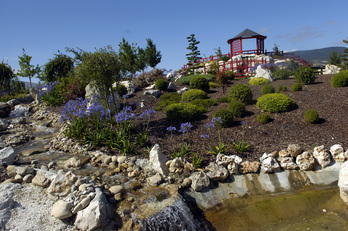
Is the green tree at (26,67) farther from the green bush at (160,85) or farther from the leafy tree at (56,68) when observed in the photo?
the green bush at (160,85)

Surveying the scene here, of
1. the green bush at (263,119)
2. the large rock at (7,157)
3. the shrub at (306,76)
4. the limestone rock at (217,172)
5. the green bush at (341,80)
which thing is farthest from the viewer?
the shrub at (306,76)

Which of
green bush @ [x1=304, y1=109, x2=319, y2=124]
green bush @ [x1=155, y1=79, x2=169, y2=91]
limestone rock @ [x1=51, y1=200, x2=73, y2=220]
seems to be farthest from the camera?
green bush @ [x1=155, y1=79, x2=169, y2=91]

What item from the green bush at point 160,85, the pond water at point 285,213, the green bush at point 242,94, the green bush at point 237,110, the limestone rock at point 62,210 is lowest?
the pond water at point 285,213

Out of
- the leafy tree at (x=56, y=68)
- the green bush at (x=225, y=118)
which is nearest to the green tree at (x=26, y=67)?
the leafy tree at (x=56, y=68)

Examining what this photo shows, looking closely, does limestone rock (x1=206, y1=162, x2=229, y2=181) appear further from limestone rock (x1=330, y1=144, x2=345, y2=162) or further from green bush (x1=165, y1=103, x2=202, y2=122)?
green bush (x1=165, y1=103, x2=202, y2=122)

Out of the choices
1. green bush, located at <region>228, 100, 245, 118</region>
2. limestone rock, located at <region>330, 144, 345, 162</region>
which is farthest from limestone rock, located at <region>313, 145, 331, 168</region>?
green bush, located at <region>228, 100, 245, 118</region>

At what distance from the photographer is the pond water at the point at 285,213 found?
494 cm

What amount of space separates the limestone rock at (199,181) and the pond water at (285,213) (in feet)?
2.03

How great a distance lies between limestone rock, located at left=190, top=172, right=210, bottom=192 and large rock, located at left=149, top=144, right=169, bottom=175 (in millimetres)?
815

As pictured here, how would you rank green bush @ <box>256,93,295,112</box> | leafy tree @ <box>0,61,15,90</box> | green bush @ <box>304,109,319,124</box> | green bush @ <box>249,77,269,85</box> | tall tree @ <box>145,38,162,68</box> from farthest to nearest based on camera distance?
tall tree @ <box>145,38,162,68</box> < leafy tree @ <box>0,61,15,90</box> < green bush @ <box>249,77,269,85</box> < green bush @ <box>256,93,295,112</box> < green bush @ <box>304,109,319,124</box>

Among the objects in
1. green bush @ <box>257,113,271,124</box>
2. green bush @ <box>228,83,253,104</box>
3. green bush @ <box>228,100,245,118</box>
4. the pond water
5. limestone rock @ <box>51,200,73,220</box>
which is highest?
green bush @ <box>228,83,253,104</box>

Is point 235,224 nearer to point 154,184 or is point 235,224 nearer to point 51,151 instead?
point 154,184

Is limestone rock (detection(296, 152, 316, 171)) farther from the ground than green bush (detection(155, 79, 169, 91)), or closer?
closer

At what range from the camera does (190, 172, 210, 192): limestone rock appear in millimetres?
5822
